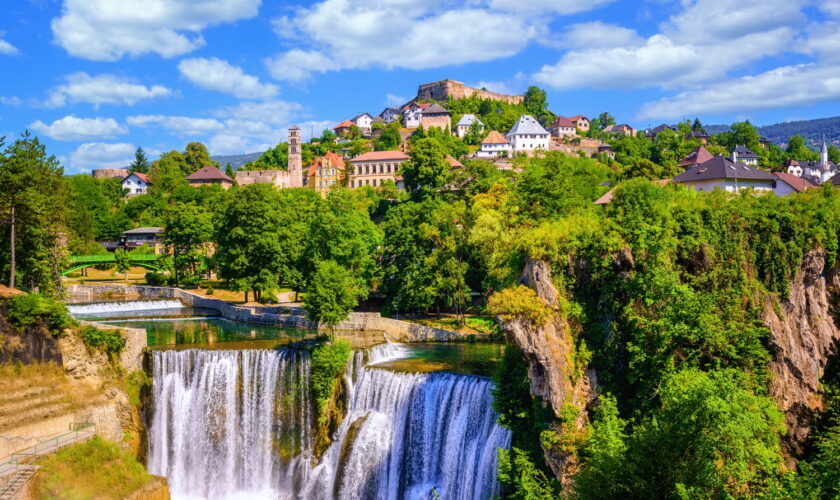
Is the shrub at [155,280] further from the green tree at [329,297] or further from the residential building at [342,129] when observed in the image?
the residential building at [342,129]

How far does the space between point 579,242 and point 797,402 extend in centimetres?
1120

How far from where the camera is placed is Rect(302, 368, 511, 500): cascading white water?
26812 millimetres

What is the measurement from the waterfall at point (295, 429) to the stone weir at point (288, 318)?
20.6ft

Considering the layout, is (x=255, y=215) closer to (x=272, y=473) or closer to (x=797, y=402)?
(x=272, y=473)

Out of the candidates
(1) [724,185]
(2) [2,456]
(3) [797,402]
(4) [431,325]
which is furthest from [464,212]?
(2) [2,456]

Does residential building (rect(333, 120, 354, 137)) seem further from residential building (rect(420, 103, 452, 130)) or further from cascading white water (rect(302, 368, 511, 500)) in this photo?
cascading white water (rect(302, 368, 511, 500))

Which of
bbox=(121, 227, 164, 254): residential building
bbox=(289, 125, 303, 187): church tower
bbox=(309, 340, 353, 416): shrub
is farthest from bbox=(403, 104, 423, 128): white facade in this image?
bbox=(309, 340, 353, 416): shrub

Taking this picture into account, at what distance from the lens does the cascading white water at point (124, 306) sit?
1996 inches

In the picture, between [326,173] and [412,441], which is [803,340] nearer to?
[412,441]

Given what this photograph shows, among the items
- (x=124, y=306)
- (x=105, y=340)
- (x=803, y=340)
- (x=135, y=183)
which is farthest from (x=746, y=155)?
(x=135, y=183)

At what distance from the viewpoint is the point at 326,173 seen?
108000 millimetres

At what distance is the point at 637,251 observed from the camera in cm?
2370

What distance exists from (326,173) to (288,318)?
66.2m

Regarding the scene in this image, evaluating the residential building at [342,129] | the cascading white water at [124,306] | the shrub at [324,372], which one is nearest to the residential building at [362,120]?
the residential building at [342,129]
